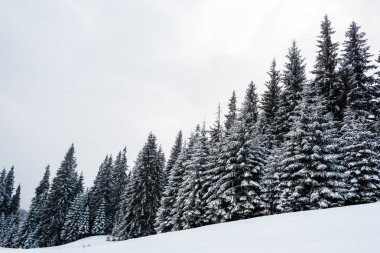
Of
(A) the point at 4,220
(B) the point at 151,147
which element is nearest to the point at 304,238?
(B) the point at 151,147

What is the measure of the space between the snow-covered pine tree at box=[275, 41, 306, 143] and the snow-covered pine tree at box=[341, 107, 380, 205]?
8414mm

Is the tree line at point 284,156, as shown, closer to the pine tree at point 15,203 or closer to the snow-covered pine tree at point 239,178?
the snow-covered pine tree at point 239,178

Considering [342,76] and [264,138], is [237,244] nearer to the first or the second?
[264,138]

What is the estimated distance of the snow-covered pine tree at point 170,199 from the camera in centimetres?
3575

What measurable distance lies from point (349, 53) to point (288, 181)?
17.6m

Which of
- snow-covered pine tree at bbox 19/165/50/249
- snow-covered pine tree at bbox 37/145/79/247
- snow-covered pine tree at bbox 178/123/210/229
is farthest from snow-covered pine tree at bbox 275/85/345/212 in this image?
snow-covered pine tree at bbox 19/165/50/249

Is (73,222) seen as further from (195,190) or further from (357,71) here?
(357,71)

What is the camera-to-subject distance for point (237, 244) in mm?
11414

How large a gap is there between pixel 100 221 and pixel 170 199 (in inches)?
1313

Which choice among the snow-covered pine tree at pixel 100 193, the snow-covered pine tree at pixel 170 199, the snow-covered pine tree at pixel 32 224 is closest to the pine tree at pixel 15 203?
the snow-covered pine tree at pixel 32 224

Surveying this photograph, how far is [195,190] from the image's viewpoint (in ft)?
105

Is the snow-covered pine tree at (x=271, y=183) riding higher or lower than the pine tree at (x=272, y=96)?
lower

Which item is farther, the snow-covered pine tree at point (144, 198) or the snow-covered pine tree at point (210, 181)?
the snow-covered pine tree at point (144, 198)

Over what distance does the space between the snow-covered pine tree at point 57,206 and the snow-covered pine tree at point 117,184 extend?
879 cm
